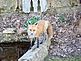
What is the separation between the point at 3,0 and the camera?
11.2 metres

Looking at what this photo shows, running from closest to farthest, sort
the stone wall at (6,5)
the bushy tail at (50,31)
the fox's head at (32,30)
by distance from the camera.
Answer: the fox's head at (32,30), the bushy tail at (50,31), the stone wall at (6,5)

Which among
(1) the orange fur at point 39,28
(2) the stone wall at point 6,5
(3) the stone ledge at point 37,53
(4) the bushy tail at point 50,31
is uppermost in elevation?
(2) the stone wall at point 6,5

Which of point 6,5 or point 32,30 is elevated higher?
point 6,5

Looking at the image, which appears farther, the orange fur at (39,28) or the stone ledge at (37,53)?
the orange fur at (39,28)

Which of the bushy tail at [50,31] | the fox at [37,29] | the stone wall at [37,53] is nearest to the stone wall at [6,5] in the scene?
the bushy tail at [50,31]

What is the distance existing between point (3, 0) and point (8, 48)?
2.24 m

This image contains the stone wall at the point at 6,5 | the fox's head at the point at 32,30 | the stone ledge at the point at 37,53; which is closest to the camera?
the stone ledge at the point at 37,53

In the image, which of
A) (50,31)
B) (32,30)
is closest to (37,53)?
(32,30)

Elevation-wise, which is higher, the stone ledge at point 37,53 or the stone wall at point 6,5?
the stone wall at point 6,5

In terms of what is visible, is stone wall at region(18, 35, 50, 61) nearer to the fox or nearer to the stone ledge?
the stone ledge

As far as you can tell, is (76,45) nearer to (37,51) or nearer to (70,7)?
(37,51)

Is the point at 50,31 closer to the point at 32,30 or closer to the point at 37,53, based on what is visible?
the point at 32,30

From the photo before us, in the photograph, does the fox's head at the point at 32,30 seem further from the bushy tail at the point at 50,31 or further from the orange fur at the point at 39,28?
the bushy tail at the point at 50,31

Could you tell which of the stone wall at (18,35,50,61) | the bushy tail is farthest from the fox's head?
the bushy tail
